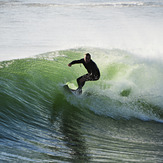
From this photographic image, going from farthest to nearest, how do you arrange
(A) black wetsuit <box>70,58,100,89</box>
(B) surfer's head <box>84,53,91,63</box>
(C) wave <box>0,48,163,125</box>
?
(C) wave <box>0,48,163,125</box>, (A) black wetsuit <box>70,58,100,89</box>, (B) surfer's head <box>84,53,91,63</box>

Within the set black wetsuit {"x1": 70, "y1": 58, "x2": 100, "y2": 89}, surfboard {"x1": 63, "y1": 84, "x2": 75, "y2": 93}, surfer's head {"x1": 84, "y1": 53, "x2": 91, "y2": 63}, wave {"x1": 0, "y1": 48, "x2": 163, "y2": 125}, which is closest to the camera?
surfer's head {"x1": 84, "y1": 53, "x2": 91, "y2": 63}

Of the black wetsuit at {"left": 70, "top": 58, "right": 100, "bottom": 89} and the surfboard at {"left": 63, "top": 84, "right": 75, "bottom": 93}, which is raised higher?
the surfboard at {"left": 63, "top": 84, "right": 75, "bottom": 93}

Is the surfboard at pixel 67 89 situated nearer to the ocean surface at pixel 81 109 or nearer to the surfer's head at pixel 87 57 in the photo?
→ the ocean surface at pixel 81 109

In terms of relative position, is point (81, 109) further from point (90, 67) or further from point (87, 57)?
point (87, 57)

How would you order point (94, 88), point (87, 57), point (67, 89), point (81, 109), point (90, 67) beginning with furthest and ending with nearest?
point (94, 88), point (67, 89), point (81, 109), point (90, 67), point (87, 57)

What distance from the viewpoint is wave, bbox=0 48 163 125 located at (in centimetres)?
870

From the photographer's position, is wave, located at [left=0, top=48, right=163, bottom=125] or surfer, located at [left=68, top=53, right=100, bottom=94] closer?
surfer, located at [left=68, top=53, right=100, bottom=94]

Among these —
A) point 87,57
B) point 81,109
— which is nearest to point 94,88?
point 81,109

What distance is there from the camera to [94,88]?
33.2 ft

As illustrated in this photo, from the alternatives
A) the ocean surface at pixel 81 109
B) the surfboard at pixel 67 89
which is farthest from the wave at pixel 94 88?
the surfboard at pixel 67 89

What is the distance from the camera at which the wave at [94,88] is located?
8.70 meters

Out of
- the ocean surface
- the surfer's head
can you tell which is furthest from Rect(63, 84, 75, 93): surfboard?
the surfer's head

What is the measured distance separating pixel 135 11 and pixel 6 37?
23.7m

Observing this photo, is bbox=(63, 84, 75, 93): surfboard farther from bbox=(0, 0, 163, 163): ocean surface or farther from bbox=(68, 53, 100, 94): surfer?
bbox=(68, 53, 100, 94): surfer
